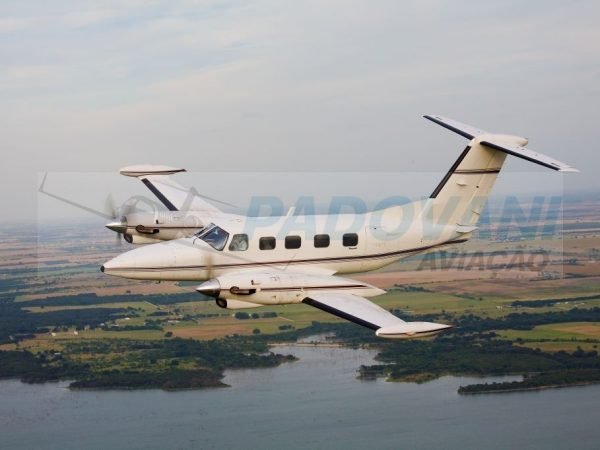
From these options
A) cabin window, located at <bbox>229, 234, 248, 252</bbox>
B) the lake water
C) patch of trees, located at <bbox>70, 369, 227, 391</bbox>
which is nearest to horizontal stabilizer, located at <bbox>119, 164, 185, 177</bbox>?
cabin window, located at <bbox>229, 234, 248, 252</bbox>

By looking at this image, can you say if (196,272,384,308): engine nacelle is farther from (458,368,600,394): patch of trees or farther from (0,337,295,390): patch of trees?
(458,368,600,394): patch of trees

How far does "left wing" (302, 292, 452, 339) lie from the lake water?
155 ft

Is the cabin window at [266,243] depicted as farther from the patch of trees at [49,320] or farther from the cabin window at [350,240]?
the patch of trees at [49,320]

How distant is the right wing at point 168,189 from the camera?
1618 inches

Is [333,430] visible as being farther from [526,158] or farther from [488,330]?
[526,158]

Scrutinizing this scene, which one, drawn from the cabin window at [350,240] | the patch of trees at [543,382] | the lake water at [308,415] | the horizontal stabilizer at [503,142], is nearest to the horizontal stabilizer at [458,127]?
the horizontal stabilizer at [503,142]

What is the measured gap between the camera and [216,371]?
87750 mm

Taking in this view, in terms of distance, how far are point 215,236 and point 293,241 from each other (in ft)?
9.75

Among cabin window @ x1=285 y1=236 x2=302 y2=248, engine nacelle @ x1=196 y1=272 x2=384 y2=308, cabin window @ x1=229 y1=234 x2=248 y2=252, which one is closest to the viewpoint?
engine nacelle @ x1=196 y1=272 x2=384 y2=308

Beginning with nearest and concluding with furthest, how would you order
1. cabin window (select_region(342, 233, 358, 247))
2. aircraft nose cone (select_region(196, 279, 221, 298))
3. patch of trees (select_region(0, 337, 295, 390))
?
1. aircraft nose cone (select_region(196, 279, 221, 298))
2. cabin window (select_region(342, 233, 358, 247))
3. patch of trees (select_region(0, 337, 295, 390))

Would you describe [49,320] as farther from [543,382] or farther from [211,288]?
[211,288]

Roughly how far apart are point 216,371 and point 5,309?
32374mm

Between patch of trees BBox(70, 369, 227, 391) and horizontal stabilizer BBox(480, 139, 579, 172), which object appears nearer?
horizontal stabilizer BBox(480, 139, 579, 172)

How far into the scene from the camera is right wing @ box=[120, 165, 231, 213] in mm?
41094
